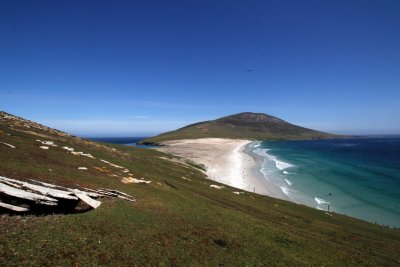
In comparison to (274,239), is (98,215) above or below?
above

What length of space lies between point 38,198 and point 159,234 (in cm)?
1122

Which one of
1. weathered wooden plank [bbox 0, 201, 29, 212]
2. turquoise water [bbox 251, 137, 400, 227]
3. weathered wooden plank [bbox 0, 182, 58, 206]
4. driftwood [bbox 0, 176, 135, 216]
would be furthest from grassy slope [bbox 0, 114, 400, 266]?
turquoise water [bbox 251, 137, 400, 227]

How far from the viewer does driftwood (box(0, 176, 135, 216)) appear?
Answer: 2188 centimetres

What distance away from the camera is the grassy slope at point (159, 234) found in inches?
757

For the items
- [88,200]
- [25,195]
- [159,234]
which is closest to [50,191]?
[25,195]

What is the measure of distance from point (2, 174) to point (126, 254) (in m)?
17.2

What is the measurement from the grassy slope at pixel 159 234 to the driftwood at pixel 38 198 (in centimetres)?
115

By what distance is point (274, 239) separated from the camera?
2958cm

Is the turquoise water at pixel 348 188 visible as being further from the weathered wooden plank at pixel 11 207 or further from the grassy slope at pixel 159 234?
the weathered wooden plank at pixel 11 207

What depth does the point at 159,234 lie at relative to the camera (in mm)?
25047

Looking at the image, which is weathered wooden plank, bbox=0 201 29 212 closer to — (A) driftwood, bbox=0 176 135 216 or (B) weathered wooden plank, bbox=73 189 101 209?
(A) driftwood, bbox=0 176 135 216

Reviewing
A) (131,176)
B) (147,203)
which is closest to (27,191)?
(147,203)

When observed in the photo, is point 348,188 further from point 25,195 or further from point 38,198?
point 25,195

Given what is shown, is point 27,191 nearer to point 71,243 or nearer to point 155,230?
point 71,243
